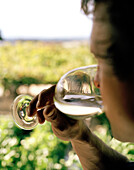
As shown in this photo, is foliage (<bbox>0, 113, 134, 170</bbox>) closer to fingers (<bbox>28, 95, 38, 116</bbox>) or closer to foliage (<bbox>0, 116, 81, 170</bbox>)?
foliage (<bbox>0, 116, 81, 170</bbox>)

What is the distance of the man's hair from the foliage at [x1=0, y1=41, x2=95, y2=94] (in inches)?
136

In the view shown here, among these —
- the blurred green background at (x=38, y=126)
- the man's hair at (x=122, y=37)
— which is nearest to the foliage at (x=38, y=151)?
the blurred green background at (x=38, y=126)

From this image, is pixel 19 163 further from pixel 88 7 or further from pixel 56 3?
pixel 56 3

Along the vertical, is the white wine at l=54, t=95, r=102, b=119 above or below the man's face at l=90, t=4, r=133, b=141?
below

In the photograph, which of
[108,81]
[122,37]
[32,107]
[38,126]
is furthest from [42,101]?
[38,126]

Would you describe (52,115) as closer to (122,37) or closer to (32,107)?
(32,107)

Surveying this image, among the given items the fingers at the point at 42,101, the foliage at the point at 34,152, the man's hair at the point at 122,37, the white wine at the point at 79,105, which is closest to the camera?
the man's hair at the point at 122,37

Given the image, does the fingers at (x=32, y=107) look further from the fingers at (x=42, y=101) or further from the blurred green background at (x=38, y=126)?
the blurred green background at (x=38, y=126)

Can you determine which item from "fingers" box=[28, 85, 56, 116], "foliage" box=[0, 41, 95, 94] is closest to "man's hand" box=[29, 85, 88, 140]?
"fingers" box=[28, 85, 56, 116]

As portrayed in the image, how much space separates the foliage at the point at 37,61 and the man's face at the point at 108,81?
338cm

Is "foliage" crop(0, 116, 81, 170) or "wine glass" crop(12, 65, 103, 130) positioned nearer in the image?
"wine glass" crop(12, 65, 103, 130)

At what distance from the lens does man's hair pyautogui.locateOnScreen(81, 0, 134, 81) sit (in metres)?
0.65

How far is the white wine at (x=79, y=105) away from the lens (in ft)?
3.14

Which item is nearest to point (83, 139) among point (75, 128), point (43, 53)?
point (75, 128)
